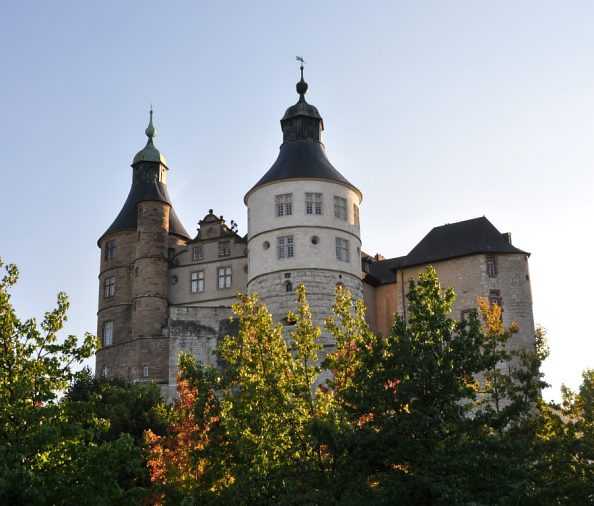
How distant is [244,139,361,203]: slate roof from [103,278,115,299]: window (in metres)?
10.5

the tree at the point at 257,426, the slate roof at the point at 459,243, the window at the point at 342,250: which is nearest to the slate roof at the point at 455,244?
the slate roof at the point at 459,243

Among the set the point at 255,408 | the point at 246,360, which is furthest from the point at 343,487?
the point at 246,360

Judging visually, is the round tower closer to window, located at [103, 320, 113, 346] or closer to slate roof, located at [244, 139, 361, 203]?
slate roof, located at [244, 139, 361, 203]

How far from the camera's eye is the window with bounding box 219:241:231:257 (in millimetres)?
55750

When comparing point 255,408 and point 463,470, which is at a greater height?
point 255,408

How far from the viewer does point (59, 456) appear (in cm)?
1875

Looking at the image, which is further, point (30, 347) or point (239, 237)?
point (239, 237)

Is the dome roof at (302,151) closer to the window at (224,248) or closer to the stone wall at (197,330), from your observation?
the window at (224,248)

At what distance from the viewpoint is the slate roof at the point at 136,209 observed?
57.0 metres

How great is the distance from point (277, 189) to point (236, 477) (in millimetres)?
32149

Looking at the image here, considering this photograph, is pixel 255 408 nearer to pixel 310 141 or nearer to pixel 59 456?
pixel 59 456

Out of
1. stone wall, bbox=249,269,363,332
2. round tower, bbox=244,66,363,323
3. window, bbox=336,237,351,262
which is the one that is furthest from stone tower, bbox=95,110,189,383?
window, bbox=336,237,351,262

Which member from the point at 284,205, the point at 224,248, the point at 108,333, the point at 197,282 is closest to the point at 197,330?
the point at 197,282

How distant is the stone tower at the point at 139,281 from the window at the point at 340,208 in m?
11.4
